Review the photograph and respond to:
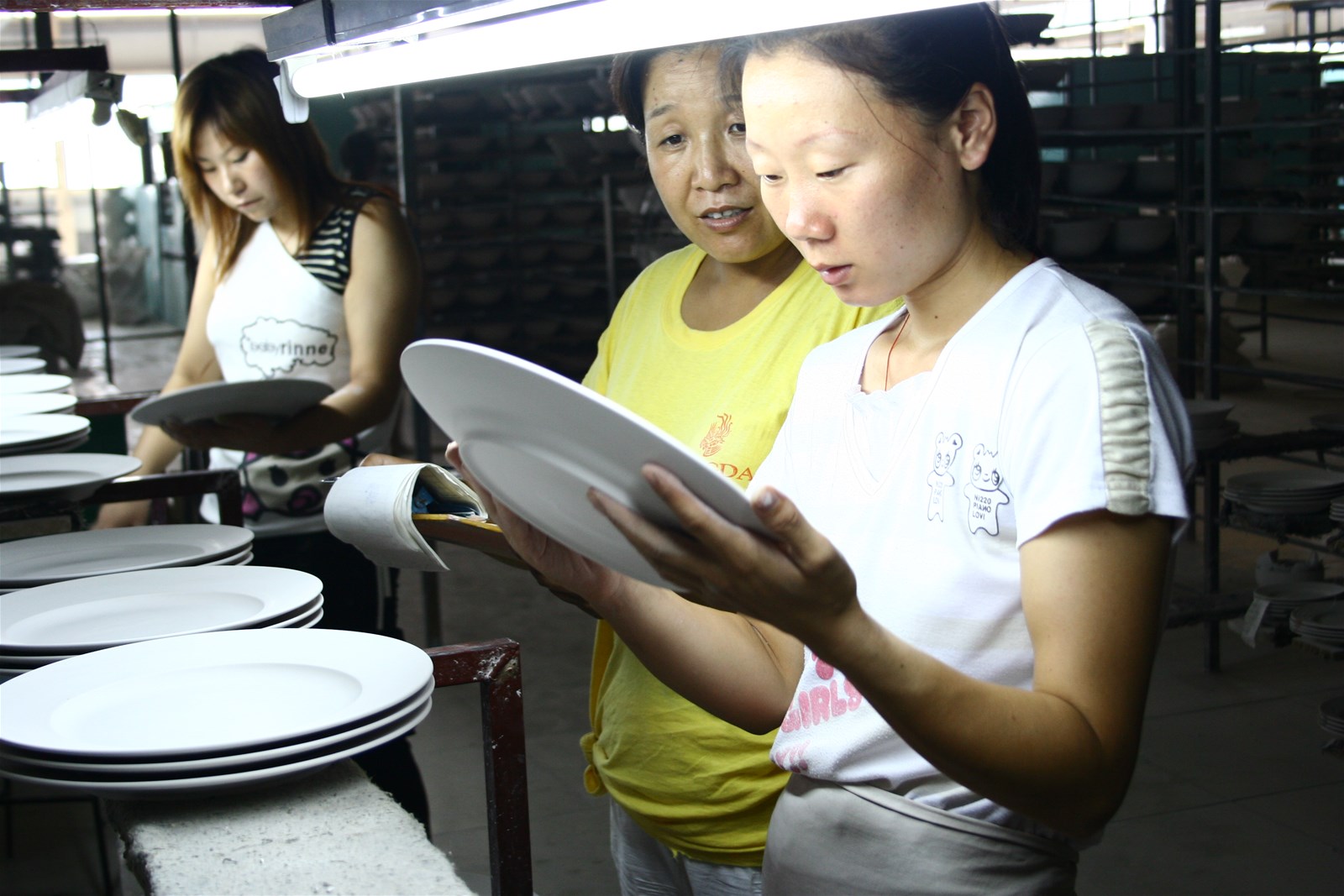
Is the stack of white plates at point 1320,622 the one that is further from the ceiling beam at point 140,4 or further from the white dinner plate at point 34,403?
the white dinner plate at point 34,403

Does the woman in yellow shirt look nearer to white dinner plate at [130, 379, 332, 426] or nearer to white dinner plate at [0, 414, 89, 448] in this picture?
white dinner plate at [130, 379, 332, 426]

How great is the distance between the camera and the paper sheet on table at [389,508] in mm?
1188

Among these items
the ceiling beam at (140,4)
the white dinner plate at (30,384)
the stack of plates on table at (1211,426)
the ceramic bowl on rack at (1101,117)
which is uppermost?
the ceramic bowl on rack at (1101,117)

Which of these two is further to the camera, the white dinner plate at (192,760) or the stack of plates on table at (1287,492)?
the stack of plates on table at (1287,492)

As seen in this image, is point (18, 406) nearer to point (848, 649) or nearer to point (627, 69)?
point (627, 69)

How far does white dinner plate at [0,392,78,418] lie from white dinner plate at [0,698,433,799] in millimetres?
1758

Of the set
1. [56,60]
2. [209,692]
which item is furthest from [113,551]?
[56,60]

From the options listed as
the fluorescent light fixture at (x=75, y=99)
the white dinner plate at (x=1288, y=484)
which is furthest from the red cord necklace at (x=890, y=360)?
the white dinner plate at (x=1288, y=484)

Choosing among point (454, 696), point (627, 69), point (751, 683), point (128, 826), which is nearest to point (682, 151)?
point (627, 69)

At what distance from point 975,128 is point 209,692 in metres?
0.81

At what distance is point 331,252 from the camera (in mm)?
2490

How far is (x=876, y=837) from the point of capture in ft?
3.49

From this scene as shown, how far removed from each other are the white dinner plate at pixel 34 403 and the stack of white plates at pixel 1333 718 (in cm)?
292

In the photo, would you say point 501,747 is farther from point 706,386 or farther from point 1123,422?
point 1123,422
